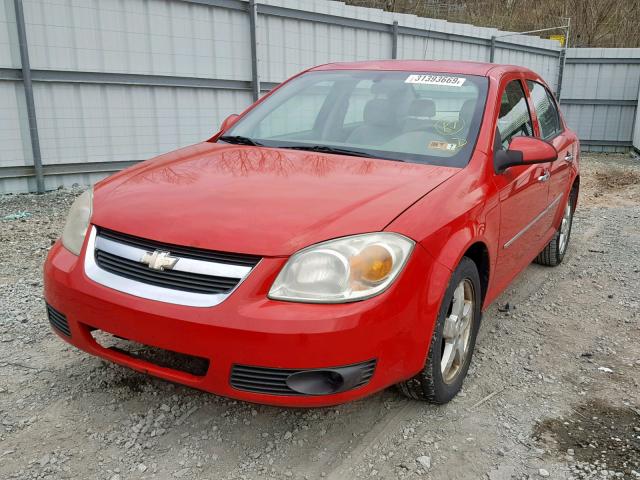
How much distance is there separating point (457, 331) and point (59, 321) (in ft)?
5.72

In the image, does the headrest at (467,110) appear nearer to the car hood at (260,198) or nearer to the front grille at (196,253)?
the car hood at (260,198)

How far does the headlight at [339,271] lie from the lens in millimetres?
2051

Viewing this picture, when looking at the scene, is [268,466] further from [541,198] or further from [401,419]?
[541,198]

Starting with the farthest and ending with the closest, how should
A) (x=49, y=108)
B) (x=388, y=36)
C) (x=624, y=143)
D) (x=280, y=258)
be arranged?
(x=624, y=143), (x=388, y=36), (x=49, y=108), (x=280, y=258)

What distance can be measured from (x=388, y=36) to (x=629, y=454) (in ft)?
31.5

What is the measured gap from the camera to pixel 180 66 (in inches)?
307

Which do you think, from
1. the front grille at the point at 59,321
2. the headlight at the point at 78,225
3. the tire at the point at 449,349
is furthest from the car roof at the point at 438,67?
the front grille at the point at 59,321

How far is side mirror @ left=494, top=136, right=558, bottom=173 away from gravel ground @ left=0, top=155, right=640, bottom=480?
1.09 metres

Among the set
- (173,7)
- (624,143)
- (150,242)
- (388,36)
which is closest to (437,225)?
(150,242)

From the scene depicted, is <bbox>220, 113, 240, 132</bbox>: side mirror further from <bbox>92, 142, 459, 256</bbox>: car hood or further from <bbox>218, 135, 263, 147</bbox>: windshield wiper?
<bbox>92, 142, 459, 256</bbox>: car hood

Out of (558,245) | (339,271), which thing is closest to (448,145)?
(339,271)

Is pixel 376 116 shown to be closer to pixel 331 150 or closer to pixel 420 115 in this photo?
pixel 420 115

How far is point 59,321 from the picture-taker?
246cm

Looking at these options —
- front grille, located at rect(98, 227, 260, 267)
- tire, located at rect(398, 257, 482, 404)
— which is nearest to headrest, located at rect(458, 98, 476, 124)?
tire, located at rect(398, 257, 482, 404)
